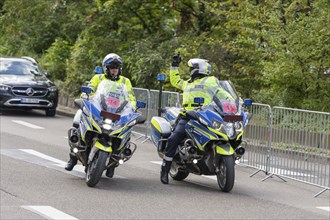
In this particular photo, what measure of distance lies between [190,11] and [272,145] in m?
12.9

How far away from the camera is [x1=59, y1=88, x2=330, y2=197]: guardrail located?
1441cm

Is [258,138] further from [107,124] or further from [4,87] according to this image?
[4,87]

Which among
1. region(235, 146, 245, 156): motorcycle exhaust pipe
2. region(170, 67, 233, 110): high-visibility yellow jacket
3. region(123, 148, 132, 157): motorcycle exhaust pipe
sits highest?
region(170, 67, 233, 110): high-visibility yellow jacket

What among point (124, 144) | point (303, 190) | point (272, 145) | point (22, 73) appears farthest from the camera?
point (22, 73)

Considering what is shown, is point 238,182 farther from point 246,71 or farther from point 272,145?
point 246,71

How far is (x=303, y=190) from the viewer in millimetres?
14875

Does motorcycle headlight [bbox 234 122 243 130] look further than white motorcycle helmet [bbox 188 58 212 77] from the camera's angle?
No

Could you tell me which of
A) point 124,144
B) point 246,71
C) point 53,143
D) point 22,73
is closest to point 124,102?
point 124,144

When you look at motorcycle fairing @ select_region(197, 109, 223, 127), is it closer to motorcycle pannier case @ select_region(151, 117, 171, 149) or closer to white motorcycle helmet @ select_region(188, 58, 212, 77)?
white motorcycle helmet @ select_region(188, 58, 212, 77)

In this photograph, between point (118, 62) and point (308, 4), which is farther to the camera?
point (308, 4)

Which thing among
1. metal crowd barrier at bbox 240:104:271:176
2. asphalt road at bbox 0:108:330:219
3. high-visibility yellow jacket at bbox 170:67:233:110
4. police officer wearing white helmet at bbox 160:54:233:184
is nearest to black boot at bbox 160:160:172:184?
police officer wearing white helmet at bbox 160:54:233:184

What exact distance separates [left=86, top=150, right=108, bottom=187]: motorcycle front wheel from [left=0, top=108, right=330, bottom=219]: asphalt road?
0.14 meters

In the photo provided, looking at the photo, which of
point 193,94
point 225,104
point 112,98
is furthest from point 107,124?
point 225,104

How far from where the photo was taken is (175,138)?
14.0m
